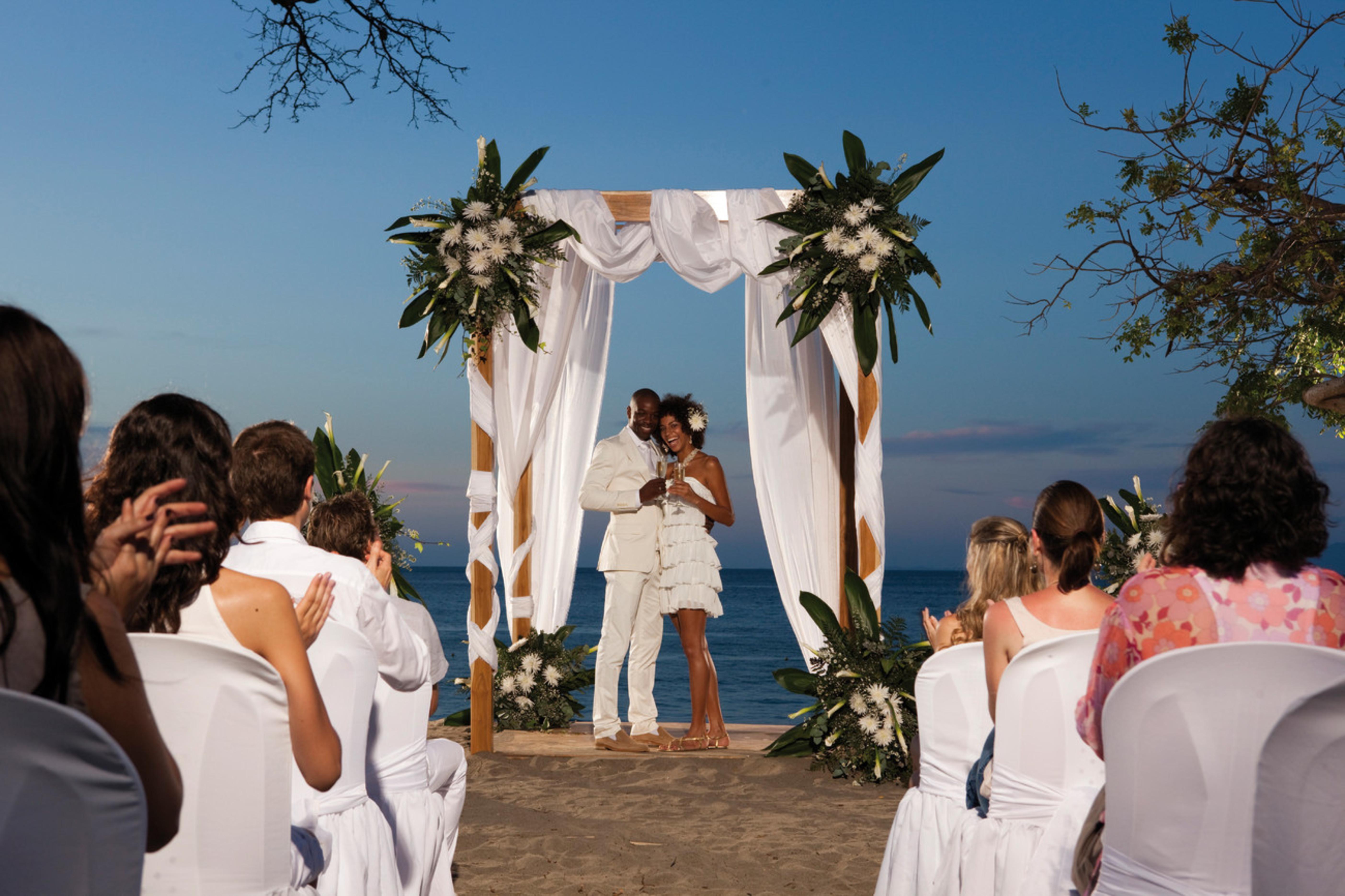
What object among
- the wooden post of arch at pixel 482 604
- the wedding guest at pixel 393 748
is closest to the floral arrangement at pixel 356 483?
the wooden post of arch at pixel 482 604

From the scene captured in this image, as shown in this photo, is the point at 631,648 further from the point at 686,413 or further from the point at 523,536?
the point at 686,413

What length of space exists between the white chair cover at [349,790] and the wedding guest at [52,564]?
1100 millimetres

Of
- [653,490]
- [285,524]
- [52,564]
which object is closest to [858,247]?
[653,490]

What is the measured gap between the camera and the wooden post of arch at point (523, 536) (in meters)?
6.76

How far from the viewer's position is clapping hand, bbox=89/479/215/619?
1.46 meters

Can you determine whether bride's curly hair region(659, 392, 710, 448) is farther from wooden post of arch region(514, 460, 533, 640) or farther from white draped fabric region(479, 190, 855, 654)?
wooden post of arch region(514, 460, 533, 640)

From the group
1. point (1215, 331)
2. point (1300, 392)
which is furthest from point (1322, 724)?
point (1300, 392)

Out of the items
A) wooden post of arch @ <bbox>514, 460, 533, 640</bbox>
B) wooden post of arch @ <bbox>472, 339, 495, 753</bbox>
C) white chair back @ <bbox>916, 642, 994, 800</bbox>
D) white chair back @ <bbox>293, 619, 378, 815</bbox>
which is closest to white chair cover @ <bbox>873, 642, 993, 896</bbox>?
white chair back @ <bbox>916, 642, 994, 800</bbox>

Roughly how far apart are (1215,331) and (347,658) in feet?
21.6

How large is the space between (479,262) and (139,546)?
4.42m

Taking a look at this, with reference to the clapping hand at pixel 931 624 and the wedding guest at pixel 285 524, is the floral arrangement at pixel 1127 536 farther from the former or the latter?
the wedding guest at pixel 285 524

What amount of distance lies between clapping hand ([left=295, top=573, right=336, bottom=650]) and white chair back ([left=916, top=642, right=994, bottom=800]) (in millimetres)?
1481

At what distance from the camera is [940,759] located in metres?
2.95

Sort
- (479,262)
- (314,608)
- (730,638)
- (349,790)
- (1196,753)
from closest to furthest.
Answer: (1196,753), (314,608), (349,790), (479,262), (730,638)
